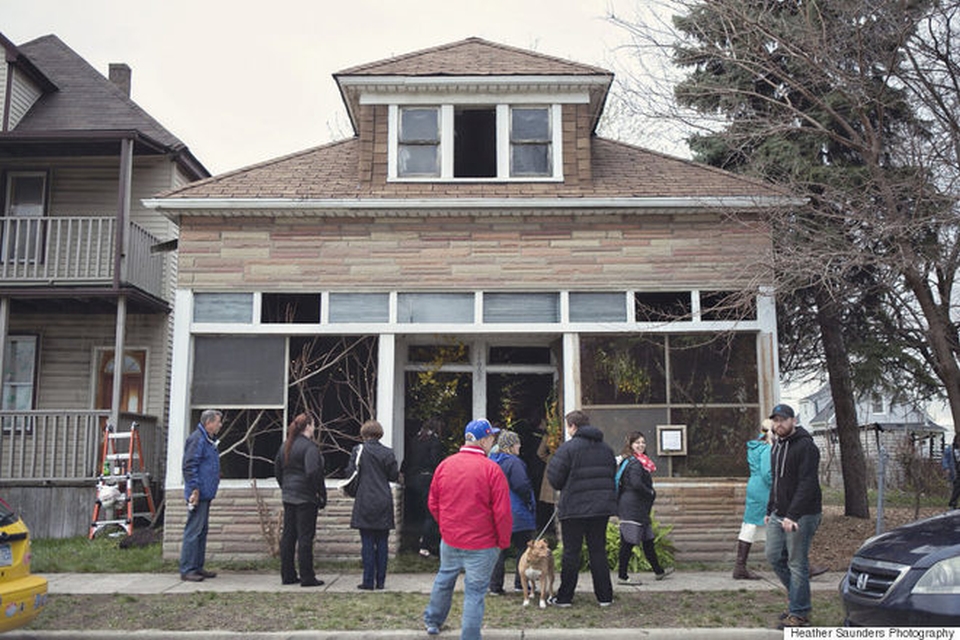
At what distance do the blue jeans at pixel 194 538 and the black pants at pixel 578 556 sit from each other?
4.23m

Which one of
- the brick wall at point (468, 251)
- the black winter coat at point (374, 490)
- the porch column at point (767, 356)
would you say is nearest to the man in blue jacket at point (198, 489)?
the black winter coat at point (374, 490)

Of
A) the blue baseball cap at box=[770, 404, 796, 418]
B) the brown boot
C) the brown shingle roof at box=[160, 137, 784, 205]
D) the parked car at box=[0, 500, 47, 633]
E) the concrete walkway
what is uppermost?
the brown shingle roof at box=[160, 137, 784, 205]

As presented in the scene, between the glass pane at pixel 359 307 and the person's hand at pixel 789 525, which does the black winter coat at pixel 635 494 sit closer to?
the person's hand at pixel 789 525

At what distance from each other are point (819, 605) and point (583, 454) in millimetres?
2671

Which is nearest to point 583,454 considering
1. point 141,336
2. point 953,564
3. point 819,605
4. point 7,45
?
point 819,605

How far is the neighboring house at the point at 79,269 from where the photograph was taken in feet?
50.1

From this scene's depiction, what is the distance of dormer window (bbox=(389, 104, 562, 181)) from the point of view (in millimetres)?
12875

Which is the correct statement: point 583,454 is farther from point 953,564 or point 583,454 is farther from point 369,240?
point 369,240

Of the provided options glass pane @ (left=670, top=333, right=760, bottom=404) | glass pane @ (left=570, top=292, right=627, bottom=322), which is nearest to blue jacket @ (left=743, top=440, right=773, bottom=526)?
glass pane @ (left=670, top=333, right=760, bottom=404)

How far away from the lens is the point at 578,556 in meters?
8.80

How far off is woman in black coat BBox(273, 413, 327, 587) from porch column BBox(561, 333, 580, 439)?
356 centimetres

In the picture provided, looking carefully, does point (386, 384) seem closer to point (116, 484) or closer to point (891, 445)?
point (116, 484)

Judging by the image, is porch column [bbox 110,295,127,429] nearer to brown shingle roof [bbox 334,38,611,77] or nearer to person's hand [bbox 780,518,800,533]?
brown shingle roof [bbox 334,38,611,77]

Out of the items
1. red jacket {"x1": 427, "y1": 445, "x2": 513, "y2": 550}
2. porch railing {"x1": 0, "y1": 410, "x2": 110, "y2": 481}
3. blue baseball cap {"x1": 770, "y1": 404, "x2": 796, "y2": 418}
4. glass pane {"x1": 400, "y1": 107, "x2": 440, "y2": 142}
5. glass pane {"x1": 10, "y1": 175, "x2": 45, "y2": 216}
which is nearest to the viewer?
red jacket {"x1": 427, "y1": 445, "x2": 513, "y2": 550}
